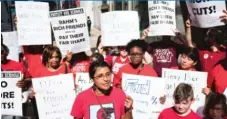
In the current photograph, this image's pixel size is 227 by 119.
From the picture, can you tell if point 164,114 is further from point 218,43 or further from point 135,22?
point 135,22

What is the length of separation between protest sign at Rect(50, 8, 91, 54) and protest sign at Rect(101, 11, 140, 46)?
0.45 meters

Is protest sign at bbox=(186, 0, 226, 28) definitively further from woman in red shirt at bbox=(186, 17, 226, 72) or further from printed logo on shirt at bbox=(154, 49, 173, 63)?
printed logo on shirt at bbox=(154, 49, 173, 63)

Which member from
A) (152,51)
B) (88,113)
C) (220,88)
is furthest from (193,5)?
(88,113)

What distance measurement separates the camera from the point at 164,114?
4852mm

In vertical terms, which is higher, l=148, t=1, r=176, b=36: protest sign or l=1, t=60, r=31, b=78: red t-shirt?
l=148, t=1, r=176, b=36: protest sign

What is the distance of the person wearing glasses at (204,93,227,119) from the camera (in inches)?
189

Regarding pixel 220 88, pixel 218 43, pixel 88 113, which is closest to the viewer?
pixel 88 113

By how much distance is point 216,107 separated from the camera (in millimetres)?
4820

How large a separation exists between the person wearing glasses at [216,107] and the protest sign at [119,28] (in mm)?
2935

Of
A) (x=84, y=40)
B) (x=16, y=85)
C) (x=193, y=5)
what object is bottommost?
(x=16, y=85)

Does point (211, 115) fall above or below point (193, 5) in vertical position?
below

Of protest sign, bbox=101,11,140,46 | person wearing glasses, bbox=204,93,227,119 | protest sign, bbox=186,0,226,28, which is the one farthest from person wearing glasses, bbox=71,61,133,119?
protest sign, bbox=101,11,140,46

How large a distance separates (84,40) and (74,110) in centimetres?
295

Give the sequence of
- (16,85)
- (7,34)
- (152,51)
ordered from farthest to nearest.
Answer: (7,34)
(152,51)
(16,85)
